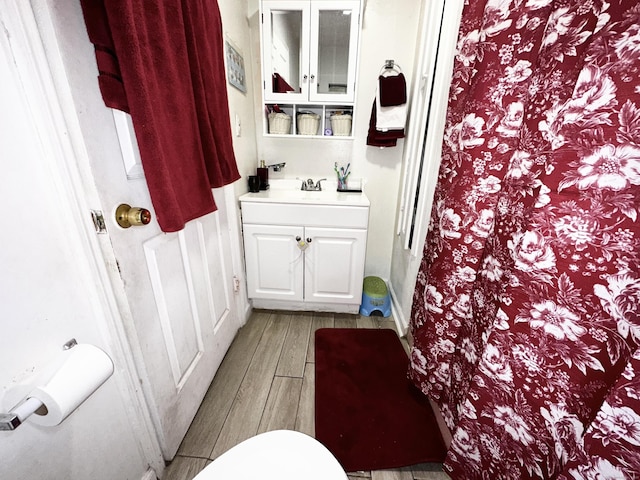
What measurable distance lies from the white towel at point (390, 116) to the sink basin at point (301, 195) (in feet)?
1.53

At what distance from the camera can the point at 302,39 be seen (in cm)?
145

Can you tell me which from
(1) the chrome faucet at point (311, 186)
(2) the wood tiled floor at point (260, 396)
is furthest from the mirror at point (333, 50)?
(2) the wood tiled floor at point (260, 396)

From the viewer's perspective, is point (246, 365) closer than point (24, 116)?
No

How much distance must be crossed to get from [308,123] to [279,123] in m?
0.20

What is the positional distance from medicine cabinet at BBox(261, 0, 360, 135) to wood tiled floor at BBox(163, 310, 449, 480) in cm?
150

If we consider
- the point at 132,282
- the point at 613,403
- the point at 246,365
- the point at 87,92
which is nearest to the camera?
the point at 613,403

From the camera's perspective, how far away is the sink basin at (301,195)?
146cm

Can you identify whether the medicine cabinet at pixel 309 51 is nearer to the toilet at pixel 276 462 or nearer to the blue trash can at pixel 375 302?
the blue trash can at pixel 375 302

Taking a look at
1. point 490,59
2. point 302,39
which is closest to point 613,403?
point 490,59

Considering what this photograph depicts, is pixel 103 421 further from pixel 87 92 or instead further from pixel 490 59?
pixel 490 59

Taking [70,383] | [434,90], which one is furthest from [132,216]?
[434,90]

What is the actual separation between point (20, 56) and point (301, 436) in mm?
1006

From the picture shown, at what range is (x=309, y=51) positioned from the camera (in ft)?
4.80

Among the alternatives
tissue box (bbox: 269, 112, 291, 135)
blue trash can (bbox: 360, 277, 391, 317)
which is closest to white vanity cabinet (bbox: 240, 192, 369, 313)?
blue trash can (bbox: 360, 277, 391, 317)
